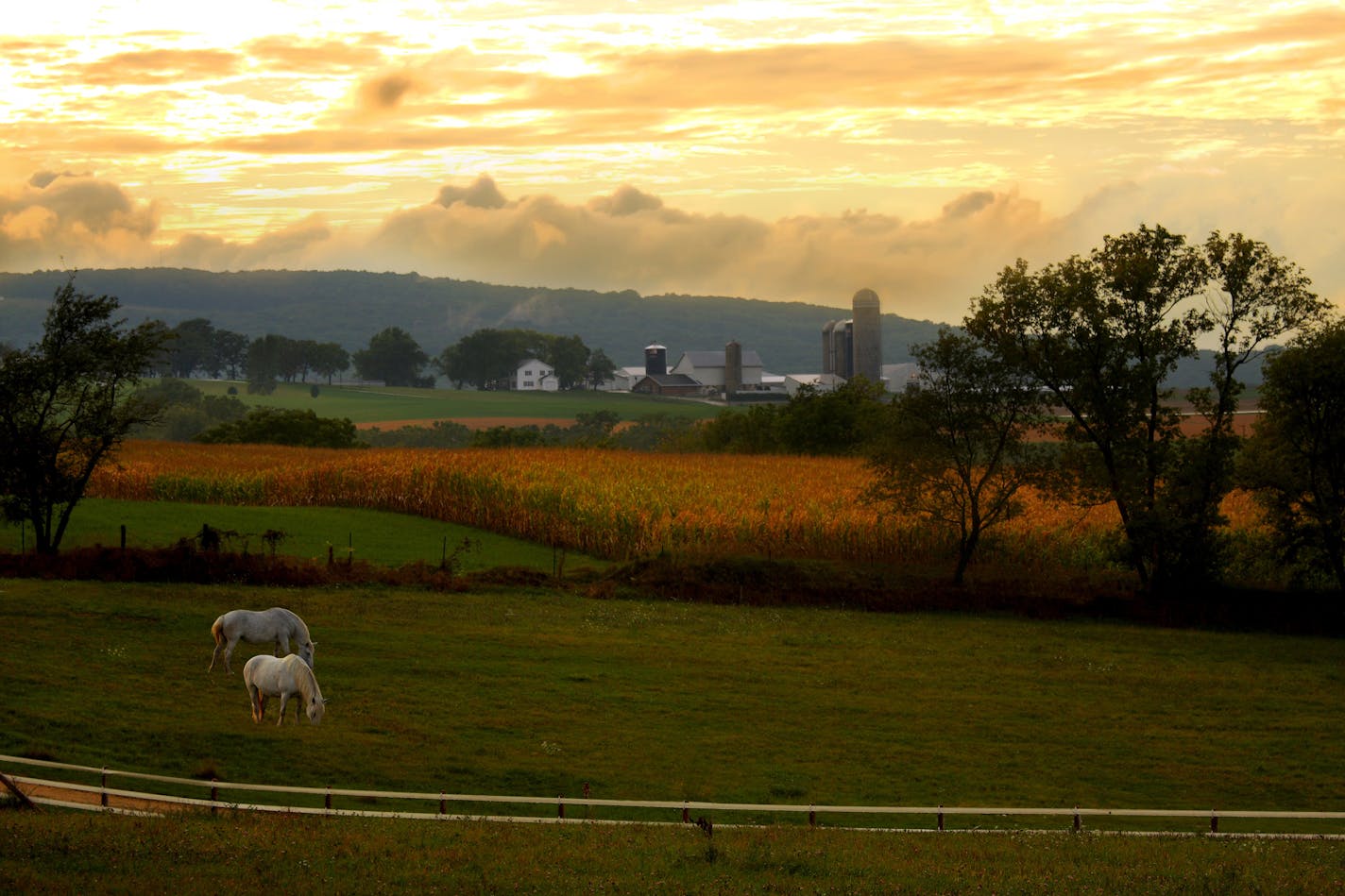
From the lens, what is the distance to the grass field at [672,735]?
15.8 meters

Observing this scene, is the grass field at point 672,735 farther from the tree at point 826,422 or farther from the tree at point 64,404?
the tree at point 826,422

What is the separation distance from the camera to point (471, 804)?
21094mm

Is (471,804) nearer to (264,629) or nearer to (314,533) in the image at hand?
(264,629)

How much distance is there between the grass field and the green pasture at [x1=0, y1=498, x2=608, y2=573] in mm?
8613

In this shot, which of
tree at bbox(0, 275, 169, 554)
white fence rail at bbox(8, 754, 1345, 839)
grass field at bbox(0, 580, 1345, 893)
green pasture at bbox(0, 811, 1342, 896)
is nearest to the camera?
green pasture at bbox(0, 811, 1342, 896)

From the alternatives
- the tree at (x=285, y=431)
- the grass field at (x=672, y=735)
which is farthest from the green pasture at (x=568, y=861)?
the tree at (x=285, y=431)

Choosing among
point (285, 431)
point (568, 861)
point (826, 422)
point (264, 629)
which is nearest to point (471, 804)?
point (568, 861)

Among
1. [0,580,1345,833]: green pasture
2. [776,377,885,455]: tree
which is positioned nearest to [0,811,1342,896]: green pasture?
[0,580,1345,833]: green pasture

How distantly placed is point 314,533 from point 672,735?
31.1 meters

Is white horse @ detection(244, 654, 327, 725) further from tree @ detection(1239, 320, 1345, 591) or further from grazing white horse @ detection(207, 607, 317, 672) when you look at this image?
tree @ detection(1239, 320, 1345, 591)

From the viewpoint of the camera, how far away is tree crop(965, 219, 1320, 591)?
160 feet

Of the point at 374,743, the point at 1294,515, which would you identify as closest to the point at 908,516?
the point at 1294,515

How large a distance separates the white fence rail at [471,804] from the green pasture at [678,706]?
363 millimetres

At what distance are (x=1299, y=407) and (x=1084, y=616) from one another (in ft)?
33.1
